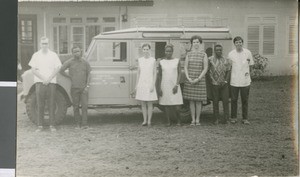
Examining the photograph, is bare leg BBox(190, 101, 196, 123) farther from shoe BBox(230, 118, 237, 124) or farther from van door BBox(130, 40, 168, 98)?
van door BBox(130, 40, 168, 98)

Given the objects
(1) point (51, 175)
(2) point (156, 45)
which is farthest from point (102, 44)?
(1) point (51, 175)

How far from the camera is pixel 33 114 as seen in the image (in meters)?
Result: 4.27

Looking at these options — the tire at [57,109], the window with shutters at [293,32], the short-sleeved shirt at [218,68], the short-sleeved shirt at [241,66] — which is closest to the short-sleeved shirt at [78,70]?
the tire at [57,109]

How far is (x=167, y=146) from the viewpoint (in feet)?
13.9

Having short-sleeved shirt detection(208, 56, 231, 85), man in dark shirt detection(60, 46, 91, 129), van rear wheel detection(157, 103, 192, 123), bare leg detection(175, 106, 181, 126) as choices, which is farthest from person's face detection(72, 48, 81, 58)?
short-sleeved shirt detection(208, 56, 231, 85)

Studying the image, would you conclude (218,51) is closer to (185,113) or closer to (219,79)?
(219,79)

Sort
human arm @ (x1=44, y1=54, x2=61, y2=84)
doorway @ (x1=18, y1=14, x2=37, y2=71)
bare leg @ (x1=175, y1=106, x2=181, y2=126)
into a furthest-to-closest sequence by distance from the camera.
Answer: bare leg @ (x1=175, y1=106, x2=181, y2=126)
human arm @ (x1=44, y1=54, x2=61, y2=84)
doorway @ (x1=18, y1=14, x2=37, y2=71)

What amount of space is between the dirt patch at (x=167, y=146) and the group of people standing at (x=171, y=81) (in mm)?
68

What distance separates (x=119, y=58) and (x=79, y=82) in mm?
327

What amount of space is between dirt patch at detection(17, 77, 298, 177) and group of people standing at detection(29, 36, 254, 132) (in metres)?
0.07

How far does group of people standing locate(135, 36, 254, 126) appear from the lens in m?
4.24

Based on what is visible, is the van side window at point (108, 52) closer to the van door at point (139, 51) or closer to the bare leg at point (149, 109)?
the van door at point (139, 51)

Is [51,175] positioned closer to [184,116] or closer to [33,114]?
[33,114]

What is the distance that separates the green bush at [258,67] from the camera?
13.7ft
